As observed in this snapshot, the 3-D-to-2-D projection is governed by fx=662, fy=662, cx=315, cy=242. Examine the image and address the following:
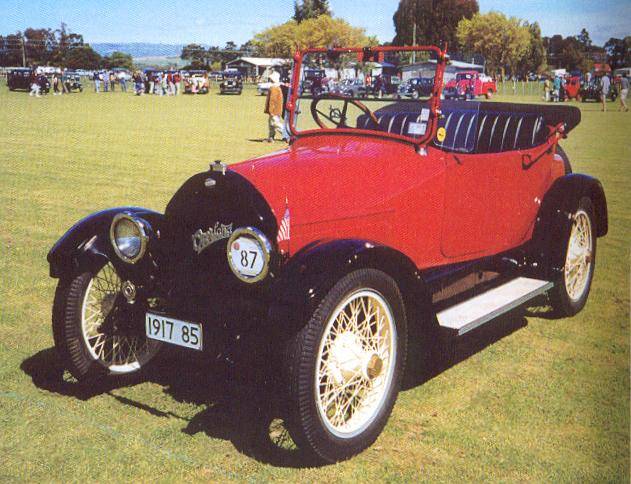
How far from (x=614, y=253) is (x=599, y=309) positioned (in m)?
1.91

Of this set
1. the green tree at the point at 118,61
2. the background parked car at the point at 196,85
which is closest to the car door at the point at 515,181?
the background parked car at the point at 196,85

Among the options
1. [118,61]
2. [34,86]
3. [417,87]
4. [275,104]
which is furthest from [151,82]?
[118,61]

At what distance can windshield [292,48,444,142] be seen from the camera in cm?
434

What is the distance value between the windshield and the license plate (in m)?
1.81

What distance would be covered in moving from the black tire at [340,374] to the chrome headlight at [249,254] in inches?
14.0

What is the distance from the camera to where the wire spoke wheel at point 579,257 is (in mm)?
5180

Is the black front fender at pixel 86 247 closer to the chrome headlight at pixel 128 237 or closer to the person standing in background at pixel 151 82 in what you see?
the chrome headlight at pixel 128 237

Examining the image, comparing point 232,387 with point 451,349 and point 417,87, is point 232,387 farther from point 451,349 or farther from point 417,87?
point 417,87

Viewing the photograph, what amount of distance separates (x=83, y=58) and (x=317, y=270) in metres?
91.7

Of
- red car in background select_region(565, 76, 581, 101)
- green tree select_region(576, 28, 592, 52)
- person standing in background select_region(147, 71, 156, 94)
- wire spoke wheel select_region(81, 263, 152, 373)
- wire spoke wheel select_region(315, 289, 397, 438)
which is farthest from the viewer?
person standing in background select_region(147, 71, 156, 94)

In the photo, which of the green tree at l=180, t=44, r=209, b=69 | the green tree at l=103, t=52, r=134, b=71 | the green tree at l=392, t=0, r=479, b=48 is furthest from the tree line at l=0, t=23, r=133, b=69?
the green tree at l=392, t=0, r=479, b=48

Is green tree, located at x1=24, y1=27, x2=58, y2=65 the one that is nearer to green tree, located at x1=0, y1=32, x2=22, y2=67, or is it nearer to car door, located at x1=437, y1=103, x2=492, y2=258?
green tree, located at x1=0, y1=32, x2=22, y2=67

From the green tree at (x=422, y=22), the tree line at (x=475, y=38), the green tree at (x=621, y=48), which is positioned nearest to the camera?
the green tree at (x=621, y=48)

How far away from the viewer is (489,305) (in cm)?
417
